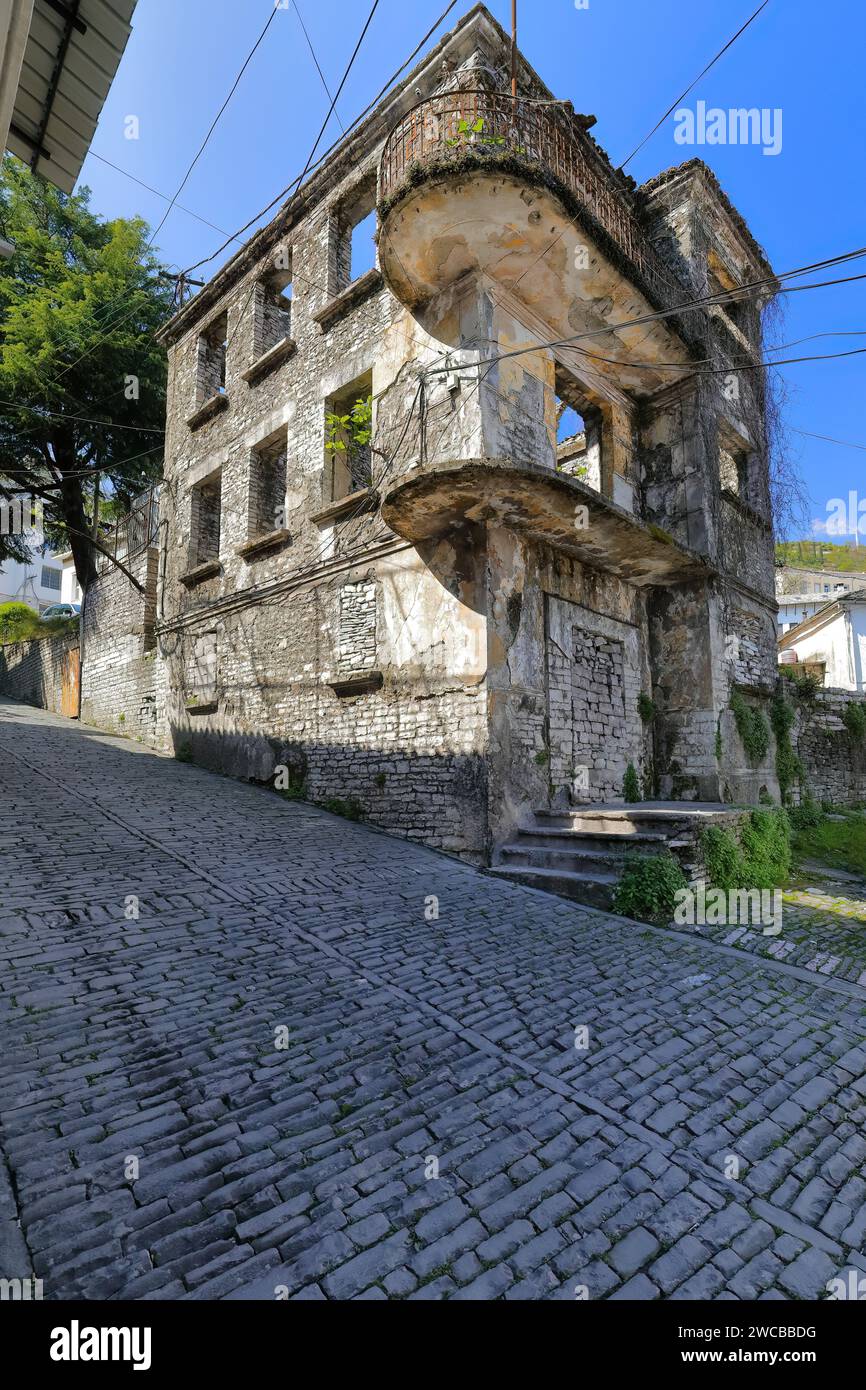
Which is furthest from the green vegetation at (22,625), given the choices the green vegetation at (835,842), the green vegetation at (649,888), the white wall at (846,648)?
the white wall at (846,648)

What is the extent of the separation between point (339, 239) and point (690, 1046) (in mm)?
12716

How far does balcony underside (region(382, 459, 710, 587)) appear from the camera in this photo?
6.83 m

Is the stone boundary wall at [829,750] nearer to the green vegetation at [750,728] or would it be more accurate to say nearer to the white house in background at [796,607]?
the green vegetation at [750,728]

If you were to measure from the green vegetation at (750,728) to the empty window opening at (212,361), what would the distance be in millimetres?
12224

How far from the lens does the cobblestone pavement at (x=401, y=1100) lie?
2332mm

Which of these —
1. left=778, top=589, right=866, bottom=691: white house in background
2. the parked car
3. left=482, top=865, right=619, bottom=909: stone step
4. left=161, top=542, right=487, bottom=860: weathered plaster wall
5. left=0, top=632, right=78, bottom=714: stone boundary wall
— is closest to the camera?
left=482, top=865, right=619, bottom=909: stone step

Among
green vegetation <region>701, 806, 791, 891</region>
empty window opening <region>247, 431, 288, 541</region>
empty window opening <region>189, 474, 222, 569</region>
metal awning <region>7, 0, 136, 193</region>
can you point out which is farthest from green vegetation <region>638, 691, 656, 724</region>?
empty window opening <region>189, 474, 222, 569</region>

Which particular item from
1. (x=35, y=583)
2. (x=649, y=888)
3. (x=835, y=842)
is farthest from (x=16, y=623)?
(x=835, y=842)

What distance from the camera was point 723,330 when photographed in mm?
11852

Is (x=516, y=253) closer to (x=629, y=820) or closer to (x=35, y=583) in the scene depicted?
(x=629, y=820)

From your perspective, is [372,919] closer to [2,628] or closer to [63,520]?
[63,520]

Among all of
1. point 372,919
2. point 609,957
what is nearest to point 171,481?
point 372,919

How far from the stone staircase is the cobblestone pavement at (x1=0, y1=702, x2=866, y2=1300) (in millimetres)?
618

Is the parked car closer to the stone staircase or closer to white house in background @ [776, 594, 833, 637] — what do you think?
the stone staircase
